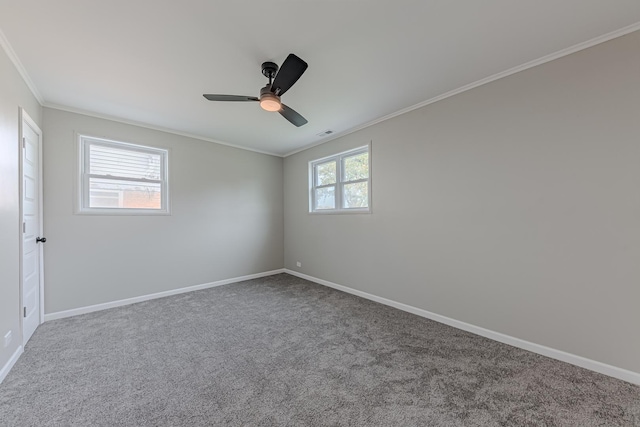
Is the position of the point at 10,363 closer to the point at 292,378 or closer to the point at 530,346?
the point at 292,378

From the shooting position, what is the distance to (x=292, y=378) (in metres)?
1.93

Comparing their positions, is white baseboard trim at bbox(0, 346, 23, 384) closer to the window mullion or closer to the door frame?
the door frame

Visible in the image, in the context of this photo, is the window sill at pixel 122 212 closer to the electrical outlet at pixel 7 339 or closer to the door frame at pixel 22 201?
the door frame at pixel 22 201

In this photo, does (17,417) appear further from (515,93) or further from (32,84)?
(515,93)

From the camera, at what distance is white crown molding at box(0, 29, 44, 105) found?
197 centimetres

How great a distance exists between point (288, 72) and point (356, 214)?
2.43 metres

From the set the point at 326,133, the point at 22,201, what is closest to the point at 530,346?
the point at 326,133

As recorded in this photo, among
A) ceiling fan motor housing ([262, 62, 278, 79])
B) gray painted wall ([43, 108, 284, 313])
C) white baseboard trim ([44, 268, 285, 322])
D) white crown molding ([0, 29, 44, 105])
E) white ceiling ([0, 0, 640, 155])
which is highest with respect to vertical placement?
white ceiling ([0, 0, 640, 155])

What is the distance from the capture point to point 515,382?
1.87 metres

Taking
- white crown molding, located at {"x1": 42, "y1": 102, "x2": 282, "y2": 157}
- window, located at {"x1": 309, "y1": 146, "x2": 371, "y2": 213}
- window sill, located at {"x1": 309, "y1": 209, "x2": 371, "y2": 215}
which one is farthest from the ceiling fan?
white crown molding, located at {"x1": 42, "y1": 102, "x2": 282, "y2": 157}

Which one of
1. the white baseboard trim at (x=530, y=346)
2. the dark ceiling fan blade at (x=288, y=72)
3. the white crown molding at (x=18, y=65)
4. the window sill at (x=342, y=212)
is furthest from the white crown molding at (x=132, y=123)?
the white baseboard trim at (x=530, y=346)

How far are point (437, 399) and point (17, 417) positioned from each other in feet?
8.84

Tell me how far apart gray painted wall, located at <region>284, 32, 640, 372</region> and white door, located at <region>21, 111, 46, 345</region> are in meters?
3.97

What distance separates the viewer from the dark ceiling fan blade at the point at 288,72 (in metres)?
1.80
